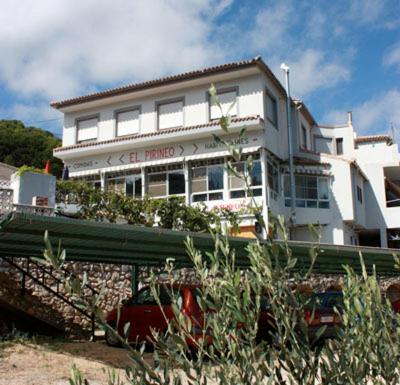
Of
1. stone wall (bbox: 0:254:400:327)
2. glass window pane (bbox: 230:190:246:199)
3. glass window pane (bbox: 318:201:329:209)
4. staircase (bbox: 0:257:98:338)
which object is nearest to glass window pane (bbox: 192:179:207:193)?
glass window pane (bbox: 230:190:246:199)

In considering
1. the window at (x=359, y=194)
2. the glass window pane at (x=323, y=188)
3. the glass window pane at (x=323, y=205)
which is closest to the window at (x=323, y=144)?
the window at (x=359, y=194)

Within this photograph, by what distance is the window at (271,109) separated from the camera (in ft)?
93.6

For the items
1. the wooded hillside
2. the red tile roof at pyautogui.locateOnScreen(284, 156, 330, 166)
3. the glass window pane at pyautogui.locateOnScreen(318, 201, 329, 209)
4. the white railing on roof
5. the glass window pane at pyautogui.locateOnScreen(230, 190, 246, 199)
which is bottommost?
the white railing on roof

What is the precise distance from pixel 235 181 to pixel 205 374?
80.5 ft

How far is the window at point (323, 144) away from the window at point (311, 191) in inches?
305

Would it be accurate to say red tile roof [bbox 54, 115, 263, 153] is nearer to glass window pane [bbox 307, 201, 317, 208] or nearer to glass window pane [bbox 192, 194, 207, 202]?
glass window pane [bbox 192, 194, 207, 202]

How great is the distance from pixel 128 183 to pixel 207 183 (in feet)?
17.1

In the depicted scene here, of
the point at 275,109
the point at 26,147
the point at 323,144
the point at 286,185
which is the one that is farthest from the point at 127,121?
the point at 26,147

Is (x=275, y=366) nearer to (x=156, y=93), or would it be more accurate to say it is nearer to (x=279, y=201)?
(x=279, y=201)

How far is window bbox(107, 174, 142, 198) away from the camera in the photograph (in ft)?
99.8

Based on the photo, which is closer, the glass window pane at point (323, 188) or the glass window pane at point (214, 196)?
the glass window pane at point (214, 196)

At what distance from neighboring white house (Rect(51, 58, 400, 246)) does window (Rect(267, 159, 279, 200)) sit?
5 centimetres

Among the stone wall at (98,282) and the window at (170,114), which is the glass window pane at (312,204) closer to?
the window at (170,114)

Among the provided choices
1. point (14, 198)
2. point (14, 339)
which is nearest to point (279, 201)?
point (14, 198)
